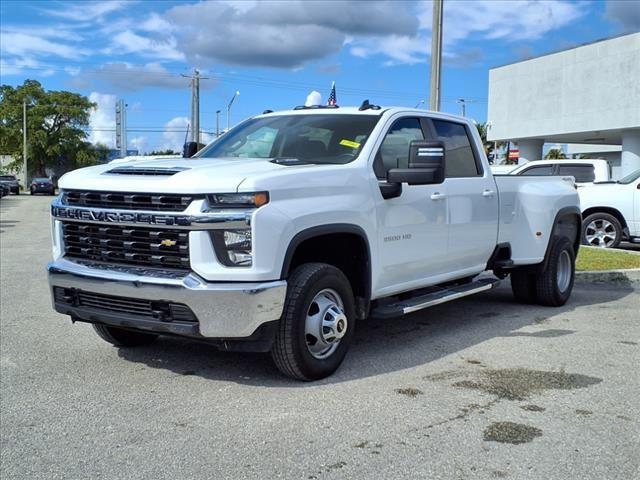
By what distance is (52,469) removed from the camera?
3541 millimetres

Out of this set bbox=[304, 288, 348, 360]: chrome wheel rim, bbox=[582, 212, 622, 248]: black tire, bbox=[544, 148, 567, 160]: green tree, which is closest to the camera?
bbox=[304, 288, 348, 360]: chrome wheel rim

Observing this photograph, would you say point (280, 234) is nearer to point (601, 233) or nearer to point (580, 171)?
point (601, 233)

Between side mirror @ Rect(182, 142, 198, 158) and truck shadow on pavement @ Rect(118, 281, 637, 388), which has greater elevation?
side mirror @ Rect(182, 142, 198, 158)

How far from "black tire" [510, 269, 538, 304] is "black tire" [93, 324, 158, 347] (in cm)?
420

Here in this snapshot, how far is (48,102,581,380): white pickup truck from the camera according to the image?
440 cm

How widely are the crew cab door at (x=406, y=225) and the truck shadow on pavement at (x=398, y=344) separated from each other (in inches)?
22.5

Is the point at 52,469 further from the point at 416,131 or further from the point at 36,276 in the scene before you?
the point at 36,276

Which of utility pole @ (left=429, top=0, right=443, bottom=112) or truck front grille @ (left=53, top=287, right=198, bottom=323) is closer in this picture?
truck front grille @ (left=53, top=287, right=198, bottom=323)

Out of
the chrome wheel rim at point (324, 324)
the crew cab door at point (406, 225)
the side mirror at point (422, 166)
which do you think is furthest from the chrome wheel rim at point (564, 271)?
the chrome wheel rim at point (324, 324)

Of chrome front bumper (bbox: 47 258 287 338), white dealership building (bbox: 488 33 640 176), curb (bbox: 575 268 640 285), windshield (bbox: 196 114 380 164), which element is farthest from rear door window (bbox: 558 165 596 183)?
white dealership building (bbox: 488 33 640 176)

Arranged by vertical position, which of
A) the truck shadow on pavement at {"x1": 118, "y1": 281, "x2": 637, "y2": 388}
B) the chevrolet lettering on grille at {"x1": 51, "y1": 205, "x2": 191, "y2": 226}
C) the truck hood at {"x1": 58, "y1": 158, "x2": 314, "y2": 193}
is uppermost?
the truck hood at {"x1": 58, "y1": 158, "x2": 314, "y2": 193}

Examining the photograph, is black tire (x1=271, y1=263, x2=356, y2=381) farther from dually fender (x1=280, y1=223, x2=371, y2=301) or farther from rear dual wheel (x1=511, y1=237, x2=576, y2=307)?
rear dual wheel (x1=511, y1=237, x2=576, y2=307)

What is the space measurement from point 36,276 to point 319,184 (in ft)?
21.5

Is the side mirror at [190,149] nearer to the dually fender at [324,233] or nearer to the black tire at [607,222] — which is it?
the dually fender at [324,233]
